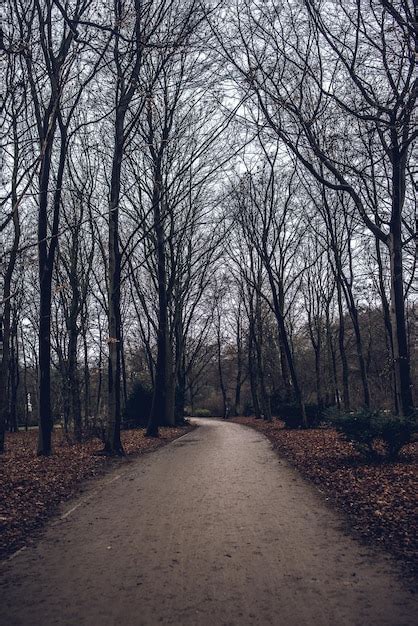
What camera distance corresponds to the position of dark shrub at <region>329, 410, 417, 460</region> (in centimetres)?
913

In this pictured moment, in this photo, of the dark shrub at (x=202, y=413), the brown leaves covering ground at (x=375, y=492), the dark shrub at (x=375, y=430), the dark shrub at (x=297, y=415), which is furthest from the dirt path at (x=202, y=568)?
the dark shrub at (x=202, y=413)

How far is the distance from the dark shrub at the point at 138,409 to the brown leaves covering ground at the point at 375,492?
Result: 18.6 metres

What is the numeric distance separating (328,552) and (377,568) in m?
0.58

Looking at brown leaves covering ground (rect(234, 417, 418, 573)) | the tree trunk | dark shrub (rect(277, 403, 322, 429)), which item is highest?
the tree trunk

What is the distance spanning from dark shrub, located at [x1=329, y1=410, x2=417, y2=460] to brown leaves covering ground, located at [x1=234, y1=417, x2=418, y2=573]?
0.97 feet

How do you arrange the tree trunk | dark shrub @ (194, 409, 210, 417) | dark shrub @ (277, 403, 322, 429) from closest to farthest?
the tree trunk < dark shrub @ (277, 403, 322, 429) < dark shrub @ (194, 409, 210, 417)

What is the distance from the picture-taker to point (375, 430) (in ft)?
Answer: 30.2

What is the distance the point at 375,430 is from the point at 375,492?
220cm

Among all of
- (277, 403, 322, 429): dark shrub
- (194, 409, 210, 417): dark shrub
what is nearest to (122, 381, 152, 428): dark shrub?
(277, 403, 322, 429): dark shrub

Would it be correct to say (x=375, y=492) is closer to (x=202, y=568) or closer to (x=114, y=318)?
(x=202, y=568)

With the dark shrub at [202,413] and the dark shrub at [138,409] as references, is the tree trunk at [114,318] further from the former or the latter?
the dark shrub at [202,413]

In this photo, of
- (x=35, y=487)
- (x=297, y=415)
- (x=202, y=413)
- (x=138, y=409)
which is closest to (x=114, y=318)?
(x=35, y=487)

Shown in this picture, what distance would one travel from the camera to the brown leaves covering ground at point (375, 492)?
17.3 ft

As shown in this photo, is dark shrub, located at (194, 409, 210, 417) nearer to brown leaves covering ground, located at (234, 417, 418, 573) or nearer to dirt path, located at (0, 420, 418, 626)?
brown leaves covering ground, located at (234, 417, 418, 573)
